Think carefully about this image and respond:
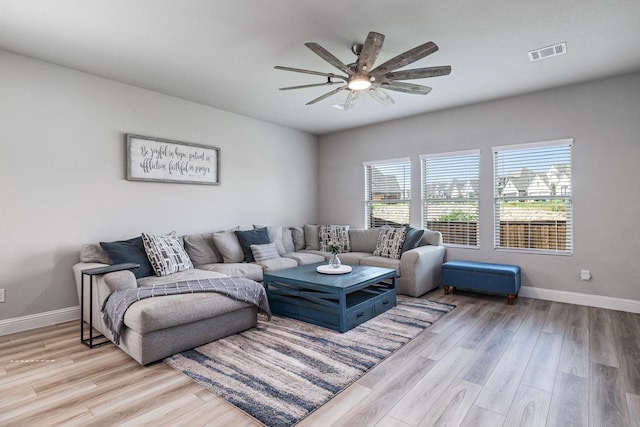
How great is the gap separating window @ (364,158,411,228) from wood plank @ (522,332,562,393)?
290 cm

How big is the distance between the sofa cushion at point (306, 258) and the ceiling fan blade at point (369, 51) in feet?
9.24

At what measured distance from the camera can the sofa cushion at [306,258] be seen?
4.92m

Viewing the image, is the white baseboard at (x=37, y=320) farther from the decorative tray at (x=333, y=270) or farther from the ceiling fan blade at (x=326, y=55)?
the ceiling fan blade at (x=326, y=55)

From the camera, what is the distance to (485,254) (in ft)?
15.9

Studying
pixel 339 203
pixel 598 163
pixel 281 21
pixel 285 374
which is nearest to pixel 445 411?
pixel 285 374

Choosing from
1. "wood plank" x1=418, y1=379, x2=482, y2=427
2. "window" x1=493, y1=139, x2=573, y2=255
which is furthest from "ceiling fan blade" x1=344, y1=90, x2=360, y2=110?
"wood plank" x1=418, y1=379, x2=482, y2=427

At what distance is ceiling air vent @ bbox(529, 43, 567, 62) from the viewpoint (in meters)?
3.16

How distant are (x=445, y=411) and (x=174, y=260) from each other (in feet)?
9.90

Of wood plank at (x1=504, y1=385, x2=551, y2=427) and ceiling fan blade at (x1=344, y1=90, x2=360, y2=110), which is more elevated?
ceiling fan blade at (x1=344, y1=90, x2=360, y2=110)

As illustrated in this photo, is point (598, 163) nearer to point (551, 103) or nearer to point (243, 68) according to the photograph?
point (551, 103)

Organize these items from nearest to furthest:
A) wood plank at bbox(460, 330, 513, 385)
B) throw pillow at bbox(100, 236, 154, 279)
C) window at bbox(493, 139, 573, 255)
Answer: wood plank at bbox(460, 330, 513, 385)
throw pillow at bbox(100, 236, 154, 279)
window at bbox(493, 139, 573, 255)

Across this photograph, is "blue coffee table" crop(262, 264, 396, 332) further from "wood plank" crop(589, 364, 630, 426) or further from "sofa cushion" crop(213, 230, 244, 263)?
"wood plank" crop(589, 364, 630, 426)

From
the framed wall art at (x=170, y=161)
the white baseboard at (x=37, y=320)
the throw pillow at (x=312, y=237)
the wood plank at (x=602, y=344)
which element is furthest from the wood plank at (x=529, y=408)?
the framed wall art at (x=170, y=161)

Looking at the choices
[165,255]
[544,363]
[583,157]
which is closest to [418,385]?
[544,363]
